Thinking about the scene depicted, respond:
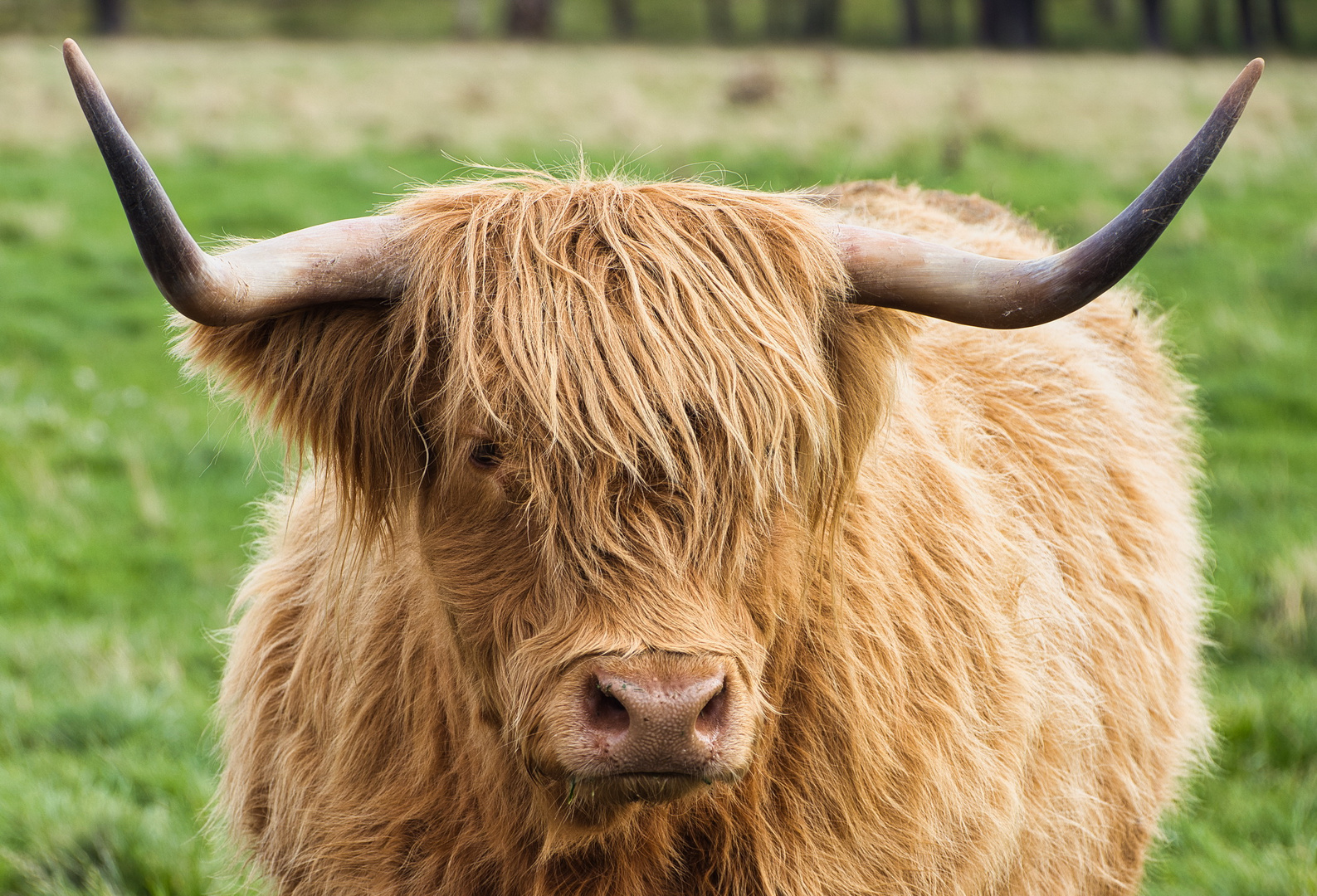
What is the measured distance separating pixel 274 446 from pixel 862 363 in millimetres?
4474

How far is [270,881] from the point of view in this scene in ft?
9.11

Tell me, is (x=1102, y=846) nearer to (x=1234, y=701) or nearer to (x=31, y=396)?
(x=1234, y=701)

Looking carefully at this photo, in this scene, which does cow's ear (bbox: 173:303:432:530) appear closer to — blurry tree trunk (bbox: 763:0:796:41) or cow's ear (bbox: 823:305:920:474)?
cow's ear (bbox: 823:305:920:474)

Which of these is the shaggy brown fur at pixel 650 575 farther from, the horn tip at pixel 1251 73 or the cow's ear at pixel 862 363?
the horn tip at pixel 1251 73

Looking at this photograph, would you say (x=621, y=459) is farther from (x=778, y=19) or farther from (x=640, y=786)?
(x=778, y=19)

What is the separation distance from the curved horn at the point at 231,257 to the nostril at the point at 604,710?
2.54 ft

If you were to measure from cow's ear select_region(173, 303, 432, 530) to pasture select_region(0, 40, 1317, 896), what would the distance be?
203mm

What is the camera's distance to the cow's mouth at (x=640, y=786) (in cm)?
185

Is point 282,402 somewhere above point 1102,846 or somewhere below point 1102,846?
above

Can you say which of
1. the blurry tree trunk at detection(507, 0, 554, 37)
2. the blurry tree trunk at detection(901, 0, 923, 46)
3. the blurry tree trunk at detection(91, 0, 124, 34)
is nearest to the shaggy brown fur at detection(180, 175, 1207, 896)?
the blurry tree trunk at detection(507, 0, 554, 37)

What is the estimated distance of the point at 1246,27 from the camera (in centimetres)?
3959

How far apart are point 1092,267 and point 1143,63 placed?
106 feet

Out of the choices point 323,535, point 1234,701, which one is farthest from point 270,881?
point 1234,701

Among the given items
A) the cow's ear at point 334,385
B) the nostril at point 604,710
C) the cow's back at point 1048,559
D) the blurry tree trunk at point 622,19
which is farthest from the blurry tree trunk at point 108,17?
the nostril at point 604,710
